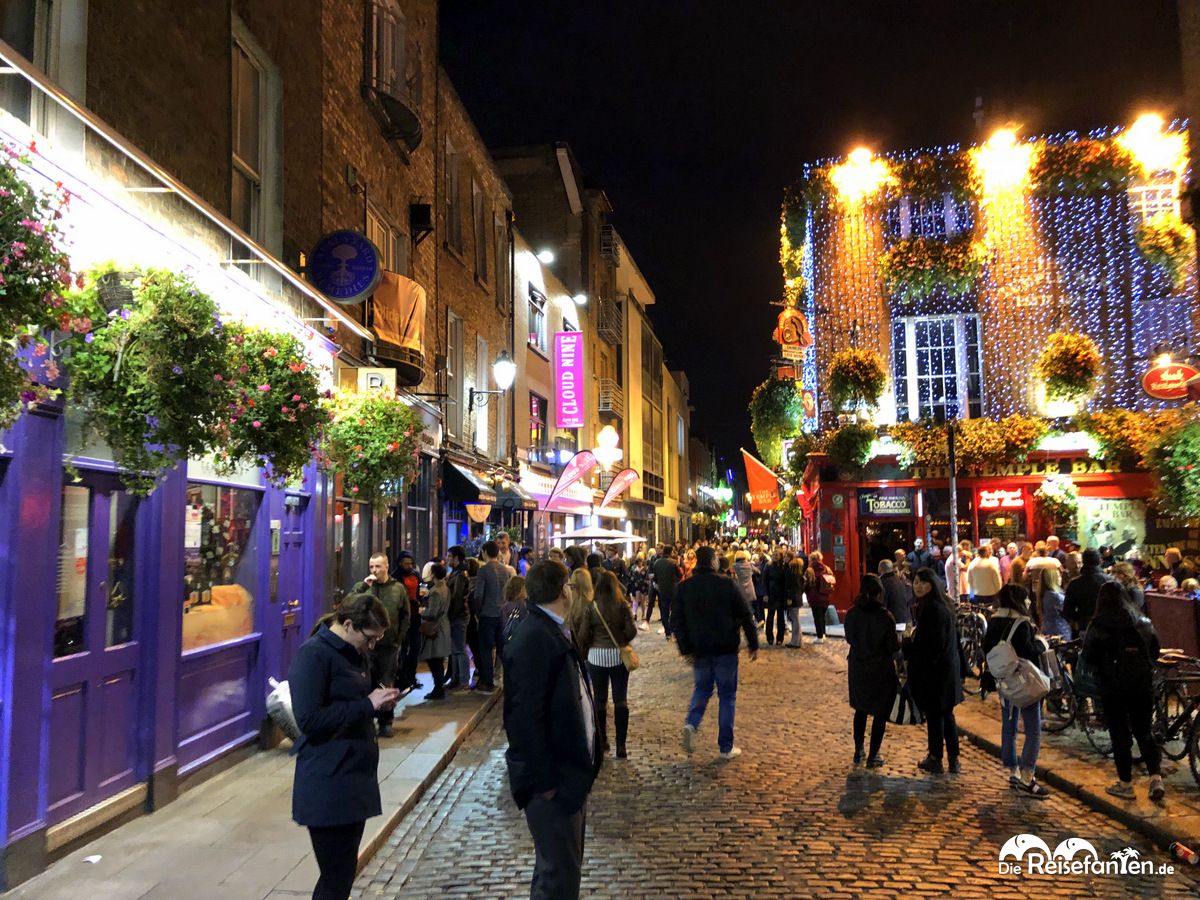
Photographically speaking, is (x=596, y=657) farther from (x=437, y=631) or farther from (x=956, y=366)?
(x=956, y=366)

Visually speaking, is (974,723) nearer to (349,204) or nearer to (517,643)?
(517,643)

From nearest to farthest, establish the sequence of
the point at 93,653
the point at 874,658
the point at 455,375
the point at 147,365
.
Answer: the point at 147,365, the point at 93,653, the point at 874,658, the point at 455,375

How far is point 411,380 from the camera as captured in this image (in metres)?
14.4

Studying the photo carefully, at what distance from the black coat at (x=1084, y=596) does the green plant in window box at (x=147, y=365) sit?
860 cm

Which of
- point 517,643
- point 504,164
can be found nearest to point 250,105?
point 517,643

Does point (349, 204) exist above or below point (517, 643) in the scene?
above

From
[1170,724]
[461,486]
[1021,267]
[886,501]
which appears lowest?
[1170,724]

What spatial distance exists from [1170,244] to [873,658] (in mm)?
18080

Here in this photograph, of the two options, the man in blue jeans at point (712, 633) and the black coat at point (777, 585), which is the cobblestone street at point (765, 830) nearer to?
the man in blue jeans at point (712, 633)

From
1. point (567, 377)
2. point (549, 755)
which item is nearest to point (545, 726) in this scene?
point (549, 755)

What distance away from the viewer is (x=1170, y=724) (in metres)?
8.50

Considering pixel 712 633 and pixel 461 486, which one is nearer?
pixel 712 633

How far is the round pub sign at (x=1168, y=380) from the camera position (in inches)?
695

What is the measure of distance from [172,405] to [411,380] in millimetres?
8705
